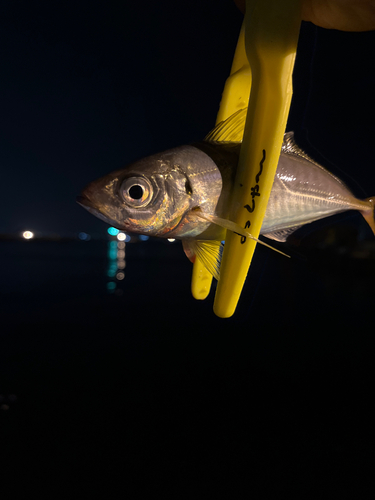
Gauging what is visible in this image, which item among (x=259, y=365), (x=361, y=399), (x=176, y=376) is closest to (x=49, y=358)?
(x=176, y=376)

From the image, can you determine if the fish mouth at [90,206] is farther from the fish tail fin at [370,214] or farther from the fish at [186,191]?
the fish tail fin at [370,214]

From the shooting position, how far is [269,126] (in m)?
0.86

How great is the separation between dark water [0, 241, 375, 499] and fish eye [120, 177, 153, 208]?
0.55 m

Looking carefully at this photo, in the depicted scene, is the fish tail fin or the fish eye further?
the fish tail fin

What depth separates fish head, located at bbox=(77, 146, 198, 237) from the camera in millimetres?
1008

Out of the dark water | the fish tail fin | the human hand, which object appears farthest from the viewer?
the dark water

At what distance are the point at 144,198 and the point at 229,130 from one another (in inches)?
17.8

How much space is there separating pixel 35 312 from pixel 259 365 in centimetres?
713

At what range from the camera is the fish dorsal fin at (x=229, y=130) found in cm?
110

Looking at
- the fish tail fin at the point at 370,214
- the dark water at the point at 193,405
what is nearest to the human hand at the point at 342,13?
the fish tail fin at the point at 370,214

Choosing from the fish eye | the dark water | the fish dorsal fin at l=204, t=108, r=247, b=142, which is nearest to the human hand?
the fish dorsal fin at l=204, t=108, r=247, b=142

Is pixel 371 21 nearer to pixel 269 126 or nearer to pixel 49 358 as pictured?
pixel 269 126

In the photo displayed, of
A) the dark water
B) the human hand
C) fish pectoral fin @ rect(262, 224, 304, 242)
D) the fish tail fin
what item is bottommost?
the dark water

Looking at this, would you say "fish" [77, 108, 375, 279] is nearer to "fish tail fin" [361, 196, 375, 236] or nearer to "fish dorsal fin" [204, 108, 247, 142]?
"fish dorsal fin" [204, 108, 247, 142]
